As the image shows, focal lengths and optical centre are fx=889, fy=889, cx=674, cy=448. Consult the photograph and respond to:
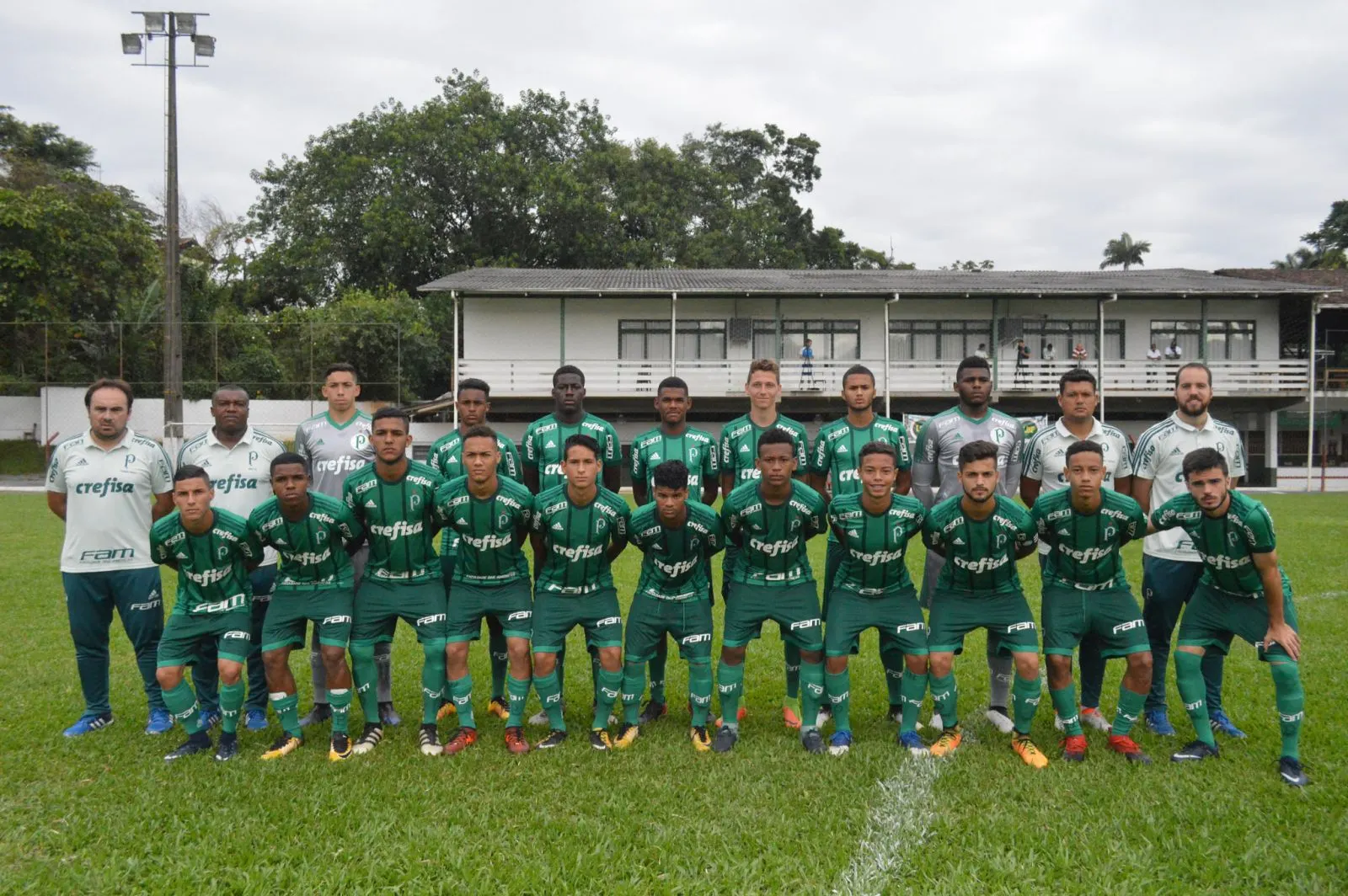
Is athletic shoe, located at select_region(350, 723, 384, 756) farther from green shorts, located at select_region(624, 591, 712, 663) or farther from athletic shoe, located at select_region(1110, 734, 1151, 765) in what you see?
athletic shoe, located at select_region(1110, 734, 1151, 765)

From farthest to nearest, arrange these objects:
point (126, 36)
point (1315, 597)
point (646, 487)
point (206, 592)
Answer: point (126, 36) < point (1315, 597) < point (646, 487) < point (206, 592)

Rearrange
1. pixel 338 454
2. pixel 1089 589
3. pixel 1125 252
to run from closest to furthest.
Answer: pixel 1089 589
pixel 338 454
pixel 1125 252

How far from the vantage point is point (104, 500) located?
211 inches

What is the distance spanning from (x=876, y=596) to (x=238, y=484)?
3.95 metres

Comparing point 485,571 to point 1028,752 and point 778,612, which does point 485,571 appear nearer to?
point 778,612

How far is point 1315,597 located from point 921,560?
13.5 ft

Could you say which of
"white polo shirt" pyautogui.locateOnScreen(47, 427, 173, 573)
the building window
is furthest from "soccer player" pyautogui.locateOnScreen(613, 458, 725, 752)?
the building window

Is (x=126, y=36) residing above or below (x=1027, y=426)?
above

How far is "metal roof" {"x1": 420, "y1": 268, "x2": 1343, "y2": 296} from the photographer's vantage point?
25.5m

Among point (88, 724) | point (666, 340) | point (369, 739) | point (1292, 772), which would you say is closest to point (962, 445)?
point (1292, 772)

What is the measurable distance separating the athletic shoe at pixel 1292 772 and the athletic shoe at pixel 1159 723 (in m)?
0.64

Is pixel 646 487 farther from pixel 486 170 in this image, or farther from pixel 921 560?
pixel 486 170

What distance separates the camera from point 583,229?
3738cm

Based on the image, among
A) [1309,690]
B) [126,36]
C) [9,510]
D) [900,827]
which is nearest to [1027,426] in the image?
[1309,690]
